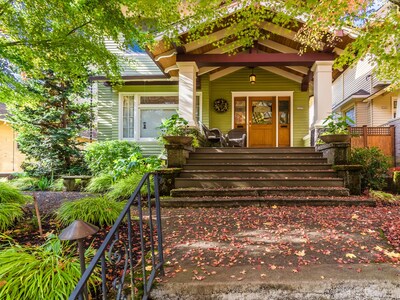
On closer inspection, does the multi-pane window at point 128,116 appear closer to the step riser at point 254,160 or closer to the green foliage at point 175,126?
the green foliage at point 175,126

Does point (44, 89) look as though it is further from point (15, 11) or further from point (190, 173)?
point (190, 173)

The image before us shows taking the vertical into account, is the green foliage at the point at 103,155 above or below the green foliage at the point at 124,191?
above

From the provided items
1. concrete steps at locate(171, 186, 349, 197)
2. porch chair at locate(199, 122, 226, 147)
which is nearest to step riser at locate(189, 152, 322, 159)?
concrete steps at locate(171, 186, 349, 197)

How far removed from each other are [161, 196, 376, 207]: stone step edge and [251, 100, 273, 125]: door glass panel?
234 inches

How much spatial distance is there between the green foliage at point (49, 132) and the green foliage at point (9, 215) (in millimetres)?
5275

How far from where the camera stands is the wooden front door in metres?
10.5

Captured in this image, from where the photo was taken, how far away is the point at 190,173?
584 cm

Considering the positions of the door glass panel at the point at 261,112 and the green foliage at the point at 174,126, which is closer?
the green foliage at the point at 174,126

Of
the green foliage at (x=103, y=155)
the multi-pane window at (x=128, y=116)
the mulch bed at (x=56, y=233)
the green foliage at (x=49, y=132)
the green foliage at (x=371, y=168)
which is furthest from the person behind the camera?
the multi-pane window at (x=128, y=116)

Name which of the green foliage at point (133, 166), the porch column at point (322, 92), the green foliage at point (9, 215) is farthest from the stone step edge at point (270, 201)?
the porch column at point (322, 92)

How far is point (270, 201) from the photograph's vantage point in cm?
482

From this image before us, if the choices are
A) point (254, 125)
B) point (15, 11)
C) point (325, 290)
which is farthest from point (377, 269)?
point (254, 125)

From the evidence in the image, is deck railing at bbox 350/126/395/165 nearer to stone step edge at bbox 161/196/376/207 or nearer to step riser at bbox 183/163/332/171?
step riser at bbox 183/163/332/171

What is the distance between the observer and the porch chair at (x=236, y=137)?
9117mm
